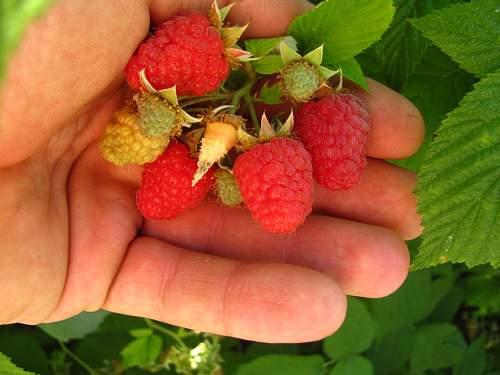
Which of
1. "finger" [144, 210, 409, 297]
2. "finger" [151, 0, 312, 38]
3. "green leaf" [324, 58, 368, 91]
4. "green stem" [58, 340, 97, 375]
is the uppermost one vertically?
"finger" [151, 0, 312, 38]

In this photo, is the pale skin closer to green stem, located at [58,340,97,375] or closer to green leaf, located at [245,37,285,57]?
green leaf, located at [245,37,285,57]

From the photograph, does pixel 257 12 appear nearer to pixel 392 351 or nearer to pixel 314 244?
pixel 314 244

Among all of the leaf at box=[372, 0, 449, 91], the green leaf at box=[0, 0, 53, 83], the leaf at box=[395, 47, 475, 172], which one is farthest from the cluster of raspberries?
the green leaf at box=[0, 0, 53, 83]

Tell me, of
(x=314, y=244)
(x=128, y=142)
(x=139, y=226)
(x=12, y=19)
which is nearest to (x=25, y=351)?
(x=139, y=226)

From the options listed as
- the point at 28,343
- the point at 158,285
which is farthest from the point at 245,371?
the point at 28,343

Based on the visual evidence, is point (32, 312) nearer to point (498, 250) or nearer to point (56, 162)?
point (56, 162)

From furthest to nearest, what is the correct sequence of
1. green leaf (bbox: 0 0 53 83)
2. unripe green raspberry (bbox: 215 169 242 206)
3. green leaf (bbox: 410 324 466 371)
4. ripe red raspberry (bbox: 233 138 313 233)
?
green leaf (bbox: 410 324 466 371) < unripe green raspberry (bbox: 215 169 242 206) < ripe red raspberry (bbox: 233 138 313 233) < green leaf (bbox: 0 0 53 83)

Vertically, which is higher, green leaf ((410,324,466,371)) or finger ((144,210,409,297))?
finger ((144,210,409,297))

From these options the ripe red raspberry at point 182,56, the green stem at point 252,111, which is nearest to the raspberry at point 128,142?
the ripe red raspberry at point 182,56
